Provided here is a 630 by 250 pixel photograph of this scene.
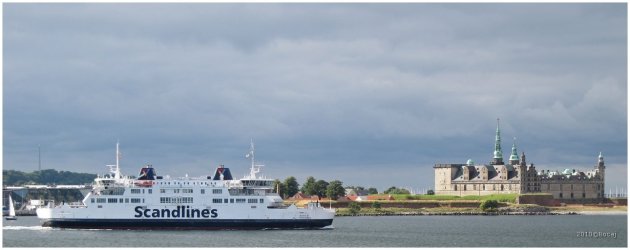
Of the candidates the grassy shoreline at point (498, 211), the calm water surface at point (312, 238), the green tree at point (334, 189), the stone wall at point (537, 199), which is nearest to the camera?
the calm water surface at point (312, 238)

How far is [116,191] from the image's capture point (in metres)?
76.8

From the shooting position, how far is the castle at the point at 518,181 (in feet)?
522

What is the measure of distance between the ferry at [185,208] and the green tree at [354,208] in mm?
49693

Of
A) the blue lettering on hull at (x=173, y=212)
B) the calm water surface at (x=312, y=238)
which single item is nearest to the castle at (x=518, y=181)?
the calm water surface at (x=312, y=238)

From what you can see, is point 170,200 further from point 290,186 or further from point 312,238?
point 290,186

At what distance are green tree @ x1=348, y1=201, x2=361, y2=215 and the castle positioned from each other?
33.4m

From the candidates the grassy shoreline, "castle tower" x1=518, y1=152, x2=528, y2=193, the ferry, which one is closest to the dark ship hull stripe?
the ferry

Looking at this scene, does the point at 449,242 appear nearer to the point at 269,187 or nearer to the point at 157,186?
the point at 269,187

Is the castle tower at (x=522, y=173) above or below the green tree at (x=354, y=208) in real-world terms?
above

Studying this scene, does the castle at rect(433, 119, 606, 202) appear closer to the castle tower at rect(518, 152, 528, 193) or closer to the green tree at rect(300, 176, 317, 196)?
the castle tower at rect(518, 152, 528, 193)

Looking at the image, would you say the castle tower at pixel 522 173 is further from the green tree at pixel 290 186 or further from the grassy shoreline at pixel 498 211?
the green tree at pixel 290 186

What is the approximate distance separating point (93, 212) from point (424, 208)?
6883 centimetres

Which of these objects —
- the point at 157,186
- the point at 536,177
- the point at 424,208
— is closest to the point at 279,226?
the point at 157,186

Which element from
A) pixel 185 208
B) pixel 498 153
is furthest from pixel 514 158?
pixel 185 208
